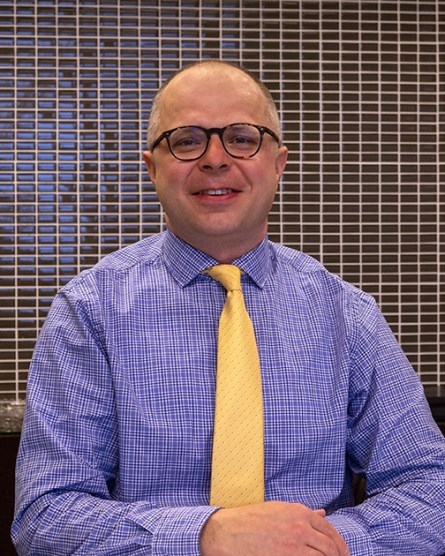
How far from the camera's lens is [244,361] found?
1.58m

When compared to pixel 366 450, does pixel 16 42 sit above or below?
above

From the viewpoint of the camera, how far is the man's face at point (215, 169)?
1.58 meters

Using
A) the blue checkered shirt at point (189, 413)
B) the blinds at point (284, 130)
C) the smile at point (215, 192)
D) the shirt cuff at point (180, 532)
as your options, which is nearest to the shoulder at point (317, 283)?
the blue checkered shirt at point (189, 413)

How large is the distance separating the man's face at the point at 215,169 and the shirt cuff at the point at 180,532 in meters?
0.50

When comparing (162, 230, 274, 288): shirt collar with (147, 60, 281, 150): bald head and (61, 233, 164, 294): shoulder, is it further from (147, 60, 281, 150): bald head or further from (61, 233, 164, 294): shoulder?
(147, 60, 281, 150): bald head

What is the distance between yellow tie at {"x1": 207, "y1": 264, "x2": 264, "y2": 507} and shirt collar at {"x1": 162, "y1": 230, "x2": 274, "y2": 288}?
10 cm

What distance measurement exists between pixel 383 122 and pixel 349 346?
1300 millimetres

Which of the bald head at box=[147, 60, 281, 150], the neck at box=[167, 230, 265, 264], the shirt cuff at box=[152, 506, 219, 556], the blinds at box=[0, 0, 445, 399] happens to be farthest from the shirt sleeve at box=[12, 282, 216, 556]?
the blinds at box=[0, 0, 445, 399]

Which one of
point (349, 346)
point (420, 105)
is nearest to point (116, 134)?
point (420, 105)

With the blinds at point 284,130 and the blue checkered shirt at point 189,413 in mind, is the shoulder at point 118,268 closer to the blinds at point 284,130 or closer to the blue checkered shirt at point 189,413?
the blue checkered shirt at point 189,413

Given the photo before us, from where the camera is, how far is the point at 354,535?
Result: 4.85 ft

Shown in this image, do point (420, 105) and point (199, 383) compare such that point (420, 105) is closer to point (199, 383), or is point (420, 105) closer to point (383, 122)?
point (383, 122)

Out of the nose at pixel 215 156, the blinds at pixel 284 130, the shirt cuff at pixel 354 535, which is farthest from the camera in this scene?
the blinds at pixel 284 130

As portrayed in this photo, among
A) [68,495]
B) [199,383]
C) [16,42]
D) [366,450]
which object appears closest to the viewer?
[68,495]
